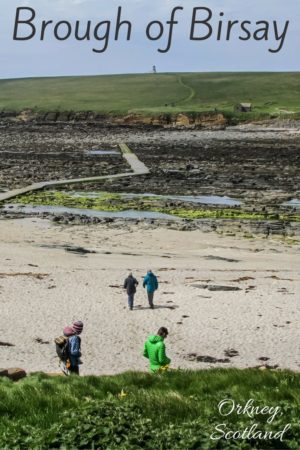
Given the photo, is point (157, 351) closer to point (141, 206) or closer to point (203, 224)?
point (203, 224)

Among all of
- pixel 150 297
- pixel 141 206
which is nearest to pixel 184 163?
pixel 141 206

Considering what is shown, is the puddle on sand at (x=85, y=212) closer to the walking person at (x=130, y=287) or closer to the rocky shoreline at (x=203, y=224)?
the rocky shoreline at (x=203, y=224)

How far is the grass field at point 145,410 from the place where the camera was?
30.6ft

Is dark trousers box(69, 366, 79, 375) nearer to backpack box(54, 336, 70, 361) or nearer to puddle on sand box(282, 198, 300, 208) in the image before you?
backpack box(54, 336, 70, 361)

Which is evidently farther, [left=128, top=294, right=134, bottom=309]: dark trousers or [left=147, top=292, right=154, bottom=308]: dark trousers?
[left=147, top=292, right=154, bottom=308]: dark trousers

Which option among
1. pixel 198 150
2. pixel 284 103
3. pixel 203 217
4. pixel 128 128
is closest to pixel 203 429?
pixel 203 217

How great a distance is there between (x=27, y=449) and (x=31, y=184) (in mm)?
53507

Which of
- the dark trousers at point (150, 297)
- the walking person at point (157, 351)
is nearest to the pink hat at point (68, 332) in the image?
the walking person at point (157, 351)

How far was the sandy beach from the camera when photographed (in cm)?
1988

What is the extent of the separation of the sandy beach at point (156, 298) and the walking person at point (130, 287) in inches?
15.0

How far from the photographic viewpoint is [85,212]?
160 feet

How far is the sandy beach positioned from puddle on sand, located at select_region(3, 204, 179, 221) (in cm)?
574

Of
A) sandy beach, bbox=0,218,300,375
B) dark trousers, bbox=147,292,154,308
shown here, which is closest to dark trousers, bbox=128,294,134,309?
sandy beach, bbox=0,218,300,375

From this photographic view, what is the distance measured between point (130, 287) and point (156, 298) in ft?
7.98
